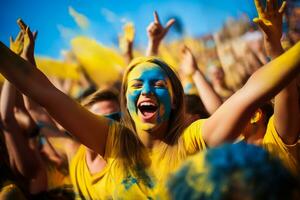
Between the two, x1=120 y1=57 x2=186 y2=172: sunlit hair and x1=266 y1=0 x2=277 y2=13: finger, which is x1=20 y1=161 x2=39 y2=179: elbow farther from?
x1=266 y1=0 x2=277 y2=13: finger

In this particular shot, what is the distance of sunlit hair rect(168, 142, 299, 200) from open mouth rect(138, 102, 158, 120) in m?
0.56

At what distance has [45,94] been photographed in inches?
47.6

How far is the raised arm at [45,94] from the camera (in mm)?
1207

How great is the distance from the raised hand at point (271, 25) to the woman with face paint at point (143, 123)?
0.20m

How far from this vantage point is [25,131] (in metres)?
2.02

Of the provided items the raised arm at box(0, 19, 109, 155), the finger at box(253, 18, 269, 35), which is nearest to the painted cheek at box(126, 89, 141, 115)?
the raised arm at box(0, 19, 109, 155)

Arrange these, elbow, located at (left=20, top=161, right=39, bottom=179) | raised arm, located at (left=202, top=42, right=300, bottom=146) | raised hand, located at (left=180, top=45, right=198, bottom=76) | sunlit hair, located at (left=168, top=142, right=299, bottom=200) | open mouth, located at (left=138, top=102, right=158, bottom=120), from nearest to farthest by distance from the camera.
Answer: sunlit hair, located at (left=168, top=142, right=299, bottom=200), raised arm, located at (left=202, top=42, right=300, bottom=146), open mouth, located at (left=138, top=102, right=158, bottom=120), elbow, located at (left=20, top=161, right=39, bottom=179), raised hand, located at (left=180, top=45, right=198, bottom=76)

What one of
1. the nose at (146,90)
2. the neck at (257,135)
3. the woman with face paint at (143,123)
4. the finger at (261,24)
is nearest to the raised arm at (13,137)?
the woman with face paint at (143,123)

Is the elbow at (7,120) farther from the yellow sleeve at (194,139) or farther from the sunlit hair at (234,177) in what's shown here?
the sunlit hair at (234,177)

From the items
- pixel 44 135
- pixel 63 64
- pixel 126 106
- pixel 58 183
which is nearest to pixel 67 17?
pixel 63 64

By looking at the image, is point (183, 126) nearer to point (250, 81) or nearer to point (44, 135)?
point (250, 81)

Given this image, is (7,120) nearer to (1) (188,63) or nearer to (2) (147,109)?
(2) (147,109)

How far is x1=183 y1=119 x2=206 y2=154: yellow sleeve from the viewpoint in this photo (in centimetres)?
120

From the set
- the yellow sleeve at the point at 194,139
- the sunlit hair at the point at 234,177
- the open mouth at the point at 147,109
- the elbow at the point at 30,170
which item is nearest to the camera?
the sunlit hair at the point at 234,177
